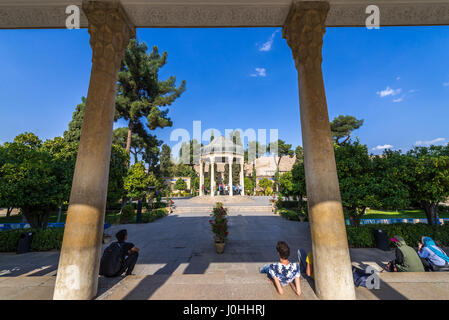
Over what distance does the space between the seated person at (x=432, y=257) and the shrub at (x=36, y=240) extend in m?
11.9

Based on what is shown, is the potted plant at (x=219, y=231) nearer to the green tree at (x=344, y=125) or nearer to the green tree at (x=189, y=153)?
the green tree at (x=189, y=153)

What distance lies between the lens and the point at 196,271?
5.09m

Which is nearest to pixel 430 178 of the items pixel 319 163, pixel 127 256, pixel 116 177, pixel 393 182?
pixel 393 182

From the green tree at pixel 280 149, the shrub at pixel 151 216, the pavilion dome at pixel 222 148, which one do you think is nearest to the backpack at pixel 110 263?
the shrub at pixel 151 216

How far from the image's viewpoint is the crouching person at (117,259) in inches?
144

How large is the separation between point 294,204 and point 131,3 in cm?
2217

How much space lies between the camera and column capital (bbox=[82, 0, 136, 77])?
3.38 meters

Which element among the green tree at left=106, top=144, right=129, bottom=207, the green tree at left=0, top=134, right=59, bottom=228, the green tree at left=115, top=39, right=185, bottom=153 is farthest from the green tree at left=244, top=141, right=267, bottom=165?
the green tree at left=0, top=134, right=59, bottom=228

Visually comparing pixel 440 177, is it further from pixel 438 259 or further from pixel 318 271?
pixel 318 271

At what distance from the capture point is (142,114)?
22.3 meters

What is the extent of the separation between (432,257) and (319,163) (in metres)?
4.22

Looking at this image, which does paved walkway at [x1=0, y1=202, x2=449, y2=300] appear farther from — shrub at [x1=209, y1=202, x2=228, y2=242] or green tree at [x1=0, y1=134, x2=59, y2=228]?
green tree at [x1=0, y1=134, x2=59, y2=228]

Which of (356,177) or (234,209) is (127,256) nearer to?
(356,177)
